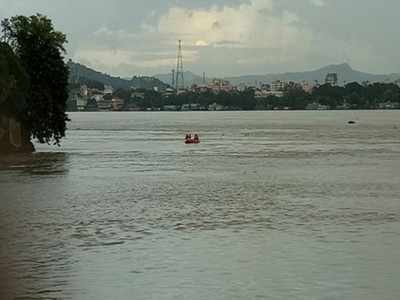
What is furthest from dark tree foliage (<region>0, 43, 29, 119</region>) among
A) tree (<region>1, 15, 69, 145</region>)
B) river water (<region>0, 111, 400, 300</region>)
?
river water (<region>0, 111, 400, 300</region>)

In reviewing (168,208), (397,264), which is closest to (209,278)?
(397,264)

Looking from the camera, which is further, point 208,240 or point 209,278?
point 208,240

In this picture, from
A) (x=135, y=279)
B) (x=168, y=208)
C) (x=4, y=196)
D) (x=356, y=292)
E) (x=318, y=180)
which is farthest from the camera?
(x=318, y=180)

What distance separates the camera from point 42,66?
62750 millimetres

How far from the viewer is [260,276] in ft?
52.9

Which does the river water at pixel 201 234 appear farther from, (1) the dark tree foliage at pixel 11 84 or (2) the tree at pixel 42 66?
(2) the tree at pixel 42 66

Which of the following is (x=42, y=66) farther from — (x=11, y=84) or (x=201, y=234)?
(x=201, y=234)

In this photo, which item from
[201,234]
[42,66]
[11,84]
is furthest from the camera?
[42,66]

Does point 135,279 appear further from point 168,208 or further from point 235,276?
point 168,208

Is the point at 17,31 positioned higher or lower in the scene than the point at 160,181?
higher

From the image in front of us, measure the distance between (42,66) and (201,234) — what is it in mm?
43614

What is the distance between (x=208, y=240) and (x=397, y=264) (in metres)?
5.26

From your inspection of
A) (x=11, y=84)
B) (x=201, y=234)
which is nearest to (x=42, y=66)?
(x=11, y=84)

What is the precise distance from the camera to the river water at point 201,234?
15.3 m
